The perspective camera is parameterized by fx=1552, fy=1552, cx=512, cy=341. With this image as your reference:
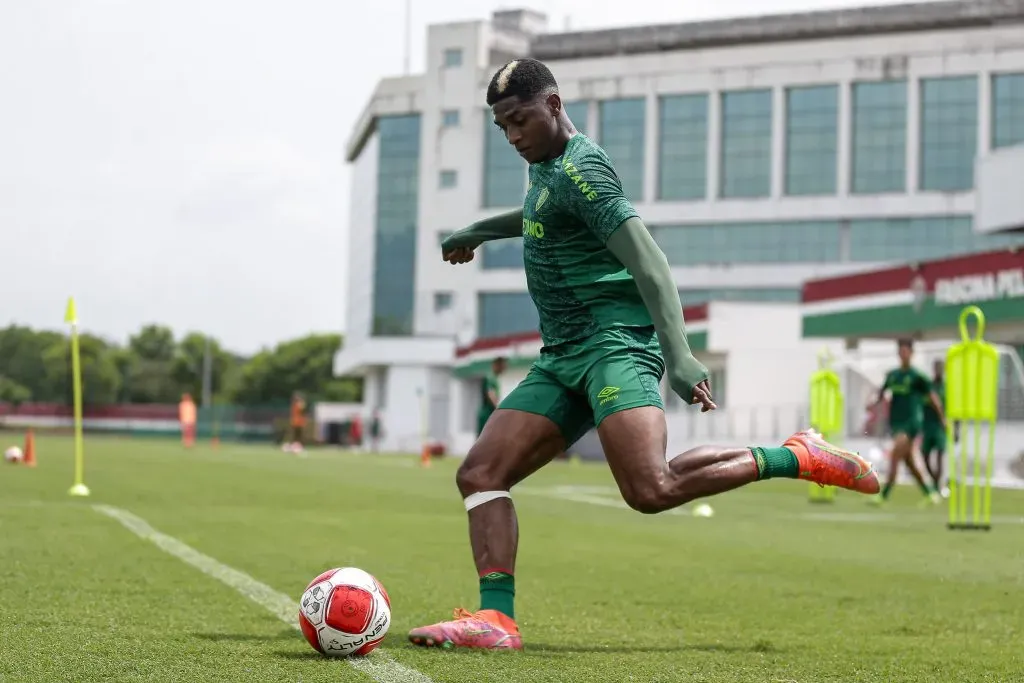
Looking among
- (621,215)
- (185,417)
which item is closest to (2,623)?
(621,215)

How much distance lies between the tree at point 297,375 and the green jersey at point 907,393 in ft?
368

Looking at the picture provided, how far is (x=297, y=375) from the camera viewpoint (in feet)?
436

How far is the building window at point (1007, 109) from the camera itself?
223 feet

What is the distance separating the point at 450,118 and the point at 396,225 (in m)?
7.15

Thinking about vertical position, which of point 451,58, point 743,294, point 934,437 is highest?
point 451,58

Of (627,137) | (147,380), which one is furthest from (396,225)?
(147,380)

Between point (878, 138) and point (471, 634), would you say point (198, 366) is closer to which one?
point (878, 138)

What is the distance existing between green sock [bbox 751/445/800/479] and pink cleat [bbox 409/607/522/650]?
1.13 meters

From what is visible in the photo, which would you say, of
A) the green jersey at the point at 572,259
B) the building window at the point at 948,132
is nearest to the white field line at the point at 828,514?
the green jersey at the point at 572,259

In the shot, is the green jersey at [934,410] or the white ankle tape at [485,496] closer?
the white ankle tape at [485,496]

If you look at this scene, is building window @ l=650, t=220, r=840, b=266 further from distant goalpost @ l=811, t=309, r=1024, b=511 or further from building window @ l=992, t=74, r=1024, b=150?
distant goalpost @ l=811, t=309, r=1024, b=511

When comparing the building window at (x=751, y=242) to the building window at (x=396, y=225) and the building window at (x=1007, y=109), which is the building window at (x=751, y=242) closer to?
the building window at (x=1007, y=109)

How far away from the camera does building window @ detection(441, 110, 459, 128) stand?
80.4 meters

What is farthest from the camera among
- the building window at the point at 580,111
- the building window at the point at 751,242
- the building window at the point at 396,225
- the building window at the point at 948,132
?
the building window at the point at 396,225
